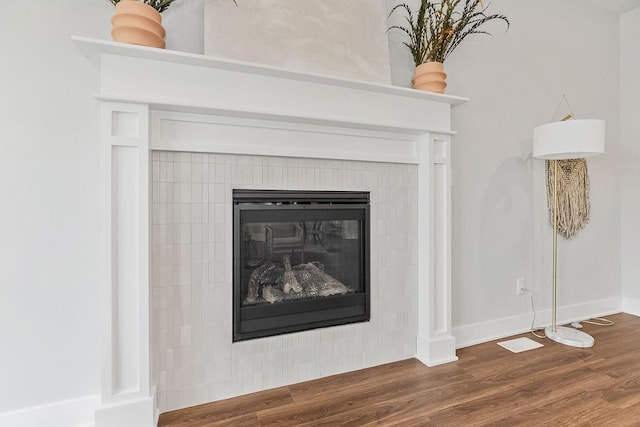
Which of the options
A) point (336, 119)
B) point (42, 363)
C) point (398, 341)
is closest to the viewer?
point (42, 363)

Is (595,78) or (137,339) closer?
(137,339)

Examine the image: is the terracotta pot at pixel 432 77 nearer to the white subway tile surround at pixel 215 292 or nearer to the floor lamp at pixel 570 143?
the white subway tile surround at pixel 215 292

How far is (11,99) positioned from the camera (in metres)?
1.47

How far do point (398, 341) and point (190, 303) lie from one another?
1296 mm

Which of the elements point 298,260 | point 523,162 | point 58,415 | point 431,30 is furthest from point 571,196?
point 58,415

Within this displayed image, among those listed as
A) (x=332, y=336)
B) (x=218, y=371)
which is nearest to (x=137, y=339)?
(x=218, y=371)

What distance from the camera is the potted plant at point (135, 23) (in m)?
1.44

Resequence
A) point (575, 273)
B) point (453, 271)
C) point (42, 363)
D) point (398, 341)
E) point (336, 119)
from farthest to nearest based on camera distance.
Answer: point (575, 273), point (453, 271), point (398, 341), point (336, 119), point (42, 363)

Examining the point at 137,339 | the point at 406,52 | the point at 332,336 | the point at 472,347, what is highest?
the point at 406,52

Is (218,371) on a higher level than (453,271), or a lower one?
lower

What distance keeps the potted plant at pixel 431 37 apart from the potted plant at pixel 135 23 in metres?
1.40

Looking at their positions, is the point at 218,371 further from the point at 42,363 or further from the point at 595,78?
the point at 595,78

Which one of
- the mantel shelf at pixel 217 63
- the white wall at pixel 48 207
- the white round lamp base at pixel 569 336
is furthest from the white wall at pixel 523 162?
the white wall at pixel 48 207

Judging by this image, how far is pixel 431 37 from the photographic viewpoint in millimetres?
2113
